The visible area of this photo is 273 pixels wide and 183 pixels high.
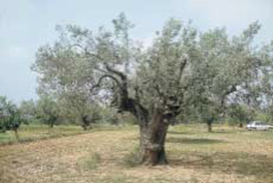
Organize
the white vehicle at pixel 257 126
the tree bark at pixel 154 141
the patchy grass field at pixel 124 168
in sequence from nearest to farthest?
the patchy grass field at pixel 124 168 → the tree bark at pixel 154 141 → the white vehicle at pixel 257 126

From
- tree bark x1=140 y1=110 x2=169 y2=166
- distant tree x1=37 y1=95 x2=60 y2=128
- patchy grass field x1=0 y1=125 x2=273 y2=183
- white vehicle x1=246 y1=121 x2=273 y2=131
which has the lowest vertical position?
patchy grass field x1=0 y1=125 x2=273 y2=183

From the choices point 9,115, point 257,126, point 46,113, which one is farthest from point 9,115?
point 257,126

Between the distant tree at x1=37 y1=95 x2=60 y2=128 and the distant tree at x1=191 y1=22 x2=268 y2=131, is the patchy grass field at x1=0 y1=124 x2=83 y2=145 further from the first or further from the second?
the distant tree at x1=191 y1=22 x2=268 y2=131

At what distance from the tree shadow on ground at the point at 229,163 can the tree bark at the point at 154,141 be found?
111cm

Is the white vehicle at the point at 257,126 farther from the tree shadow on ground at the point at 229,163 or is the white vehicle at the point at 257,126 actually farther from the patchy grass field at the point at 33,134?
the tree shadow on ground at the point at 229,163

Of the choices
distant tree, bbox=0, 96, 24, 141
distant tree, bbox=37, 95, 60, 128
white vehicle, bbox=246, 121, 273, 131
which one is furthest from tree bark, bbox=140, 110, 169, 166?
white vehicle, bbox=246, 121, 273, 131

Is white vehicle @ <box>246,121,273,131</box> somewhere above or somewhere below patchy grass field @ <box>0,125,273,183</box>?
above

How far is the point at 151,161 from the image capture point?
22859 millimetres

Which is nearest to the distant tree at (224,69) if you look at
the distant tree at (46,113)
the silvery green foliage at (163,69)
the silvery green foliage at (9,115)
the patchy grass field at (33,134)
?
the silvery green foliage at (163,69)

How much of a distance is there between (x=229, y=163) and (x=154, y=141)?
441 centimetres

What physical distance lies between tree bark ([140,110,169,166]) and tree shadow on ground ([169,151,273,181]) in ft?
3.63

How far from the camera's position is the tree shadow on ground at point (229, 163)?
71.2 feet

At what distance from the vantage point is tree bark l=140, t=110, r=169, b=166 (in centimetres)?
2297

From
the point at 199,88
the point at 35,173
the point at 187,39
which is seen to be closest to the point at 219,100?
the point at 199,88
